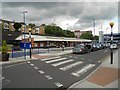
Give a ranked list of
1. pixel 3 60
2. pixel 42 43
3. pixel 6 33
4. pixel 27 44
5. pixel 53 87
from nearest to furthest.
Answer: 1. pixel 53 87
2. pixel 3 60
3. pixel 27 44
4. pixel 6 33
5. pixel 42 43

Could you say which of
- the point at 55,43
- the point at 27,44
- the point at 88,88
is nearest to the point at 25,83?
the point at 88,88

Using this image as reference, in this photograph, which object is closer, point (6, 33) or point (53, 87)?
point (53, 87)

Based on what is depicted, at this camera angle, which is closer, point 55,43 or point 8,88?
point 8,88

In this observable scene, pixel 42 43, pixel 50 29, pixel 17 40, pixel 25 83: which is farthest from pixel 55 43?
pixel 25 83

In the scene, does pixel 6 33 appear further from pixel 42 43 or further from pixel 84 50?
pixel 84 50

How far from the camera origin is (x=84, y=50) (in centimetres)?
3875

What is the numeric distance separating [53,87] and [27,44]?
59.7 feet

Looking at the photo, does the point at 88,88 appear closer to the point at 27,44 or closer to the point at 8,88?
A: the point at 8,88

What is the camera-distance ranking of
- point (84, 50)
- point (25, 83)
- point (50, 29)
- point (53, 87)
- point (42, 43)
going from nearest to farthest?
point (53, 87), point (25, 83), point (84, 50), point (42, 43), point (50, 29)

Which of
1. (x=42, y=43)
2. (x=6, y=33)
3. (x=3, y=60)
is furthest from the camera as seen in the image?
(x=42, y=43)

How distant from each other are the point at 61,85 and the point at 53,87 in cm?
58

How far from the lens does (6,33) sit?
61500 millimetres

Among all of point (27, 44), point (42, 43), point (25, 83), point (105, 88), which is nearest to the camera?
point (105, 88)

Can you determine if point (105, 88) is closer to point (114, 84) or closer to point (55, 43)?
point (114, 84)
